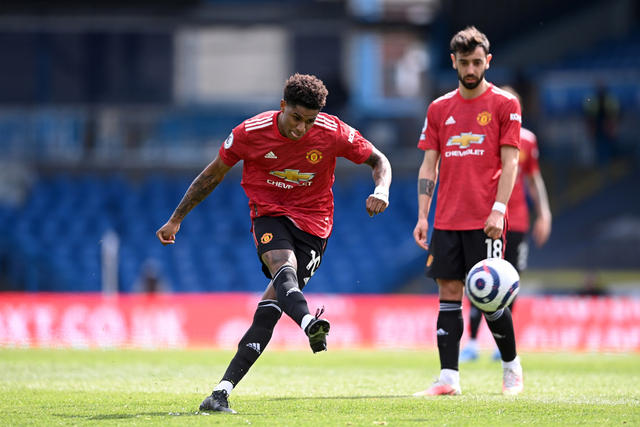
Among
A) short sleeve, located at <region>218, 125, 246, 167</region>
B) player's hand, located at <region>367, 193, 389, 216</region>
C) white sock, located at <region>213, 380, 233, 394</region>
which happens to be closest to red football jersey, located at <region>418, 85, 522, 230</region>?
player's hand, located at <region>367, 193, 389, 216</region>

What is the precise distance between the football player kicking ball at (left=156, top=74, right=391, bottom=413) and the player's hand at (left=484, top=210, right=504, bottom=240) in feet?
2.48

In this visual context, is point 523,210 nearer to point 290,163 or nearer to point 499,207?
point 499,207

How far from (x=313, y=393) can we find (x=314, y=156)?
70.3 inches

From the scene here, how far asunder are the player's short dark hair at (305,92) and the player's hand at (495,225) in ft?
4.77

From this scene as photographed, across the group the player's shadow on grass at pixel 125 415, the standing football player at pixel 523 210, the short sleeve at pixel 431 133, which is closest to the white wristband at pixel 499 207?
the short sleeve at pixel 431 133

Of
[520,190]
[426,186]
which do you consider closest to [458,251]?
[426,186]

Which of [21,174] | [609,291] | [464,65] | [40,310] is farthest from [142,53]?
[464,65]

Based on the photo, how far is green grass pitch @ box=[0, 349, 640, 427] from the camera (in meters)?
4.70

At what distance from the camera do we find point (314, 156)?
5.59 metres

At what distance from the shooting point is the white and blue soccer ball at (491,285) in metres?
5.55

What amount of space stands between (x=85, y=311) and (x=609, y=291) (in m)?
9.64

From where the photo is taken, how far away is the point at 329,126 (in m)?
5.62

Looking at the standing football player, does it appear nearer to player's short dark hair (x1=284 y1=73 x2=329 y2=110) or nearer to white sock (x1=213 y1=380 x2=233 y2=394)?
player's short dark hair (x1=284 y1=73 x2=329 y2=110)

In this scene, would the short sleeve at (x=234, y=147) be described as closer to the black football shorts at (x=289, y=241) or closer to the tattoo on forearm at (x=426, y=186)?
the black football shorts at (x=289, y=241)
